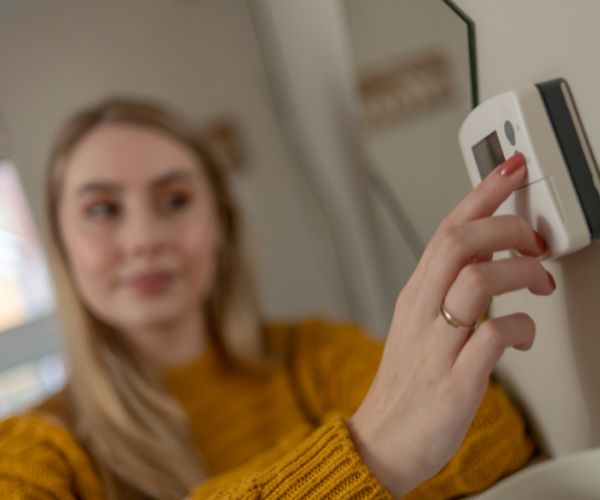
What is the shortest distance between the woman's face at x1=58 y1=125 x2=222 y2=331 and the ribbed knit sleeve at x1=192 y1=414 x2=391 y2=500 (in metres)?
0.41

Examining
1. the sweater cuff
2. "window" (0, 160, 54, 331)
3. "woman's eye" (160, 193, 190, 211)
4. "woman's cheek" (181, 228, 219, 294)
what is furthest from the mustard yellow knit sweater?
"window" (0, 160, 54, 331)

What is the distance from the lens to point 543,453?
45 cm

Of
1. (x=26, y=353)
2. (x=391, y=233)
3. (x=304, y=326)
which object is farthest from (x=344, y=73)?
(x=26, y=353)

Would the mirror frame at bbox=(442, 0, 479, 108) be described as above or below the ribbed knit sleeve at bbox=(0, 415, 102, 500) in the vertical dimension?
above

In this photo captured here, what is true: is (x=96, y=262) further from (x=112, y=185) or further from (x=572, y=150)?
(x=572, y=150)

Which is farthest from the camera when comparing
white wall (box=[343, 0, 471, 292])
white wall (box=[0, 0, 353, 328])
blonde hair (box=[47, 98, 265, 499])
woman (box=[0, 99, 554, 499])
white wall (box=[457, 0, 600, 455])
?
white wall (box=[0, 0, 353, 328])

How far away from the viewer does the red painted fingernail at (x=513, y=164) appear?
0.34m

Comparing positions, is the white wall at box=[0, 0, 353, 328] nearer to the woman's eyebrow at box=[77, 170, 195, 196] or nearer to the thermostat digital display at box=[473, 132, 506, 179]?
the woman's eyebrow at box=[77, 170, 195, 196]

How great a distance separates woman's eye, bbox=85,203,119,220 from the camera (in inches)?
32.3

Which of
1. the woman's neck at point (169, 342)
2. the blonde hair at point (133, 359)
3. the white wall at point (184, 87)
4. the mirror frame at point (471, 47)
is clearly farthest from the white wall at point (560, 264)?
the white wall at point (184, 87)

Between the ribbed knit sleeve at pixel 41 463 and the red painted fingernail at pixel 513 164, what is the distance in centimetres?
56

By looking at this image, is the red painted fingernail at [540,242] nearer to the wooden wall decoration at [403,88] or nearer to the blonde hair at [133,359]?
the wooden wall decoration at [403,88]

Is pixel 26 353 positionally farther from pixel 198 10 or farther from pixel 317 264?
pixel 198 10

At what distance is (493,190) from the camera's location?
35 centimetres
